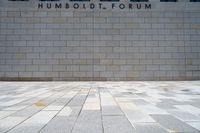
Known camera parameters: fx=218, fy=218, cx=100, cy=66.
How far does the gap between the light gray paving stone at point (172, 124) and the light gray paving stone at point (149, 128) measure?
0.75ft

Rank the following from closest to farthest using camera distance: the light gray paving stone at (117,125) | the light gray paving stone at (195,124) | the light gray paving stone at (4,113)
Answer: the light gray paving stone at (117,125) < the light gray paving stone at (195,124) < the light gray paving stone at (4,113)

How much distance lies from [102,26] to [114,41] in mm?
2291

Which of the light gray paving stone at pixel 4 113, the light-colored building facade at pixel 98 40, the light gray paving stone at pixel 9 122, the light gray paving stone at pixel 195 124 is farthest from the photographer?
the light-colored building facade at pixel 98 40

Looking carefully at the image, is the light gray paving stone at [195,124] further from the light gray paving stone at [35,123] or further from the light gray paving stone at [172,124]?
the light gray paving stone at [35,123]

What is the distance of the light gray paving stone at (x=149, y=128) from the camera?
567cm

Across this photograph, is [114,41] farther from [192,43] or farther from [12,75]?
[12,75]

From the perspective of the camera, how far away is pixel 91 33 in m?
26.0

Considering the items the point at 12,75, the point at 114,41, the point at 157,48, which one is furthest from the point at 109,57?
the point at 12,75

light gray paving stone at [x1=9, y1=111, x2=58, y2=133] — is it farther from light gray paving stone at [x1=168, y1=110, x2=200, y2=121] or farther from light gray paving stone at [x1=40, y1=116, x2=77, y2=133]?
light gray paving stone at [x1=168, y1=110, x2=200, y2=121]

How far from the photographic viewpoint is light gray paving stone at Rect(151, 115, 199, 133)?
5871 mm

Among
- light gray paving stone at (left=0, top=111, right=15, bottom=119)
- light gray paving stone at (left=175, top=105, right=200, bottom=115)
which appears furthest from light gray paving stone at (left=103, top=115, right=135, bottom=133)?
light gray paving stone at (left=0, top=111, right=15, bottom=119)

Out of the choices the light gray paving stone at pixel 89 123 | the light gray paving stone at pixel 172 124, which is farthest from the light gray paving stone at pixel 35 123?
the light gray paving stone at pixel 172 124

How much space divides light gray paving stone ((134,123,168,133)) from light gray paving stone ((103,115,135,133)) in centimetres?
18

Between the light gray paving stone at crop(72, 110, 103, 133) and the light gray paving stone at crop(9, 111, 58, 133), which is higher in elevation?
the light gray paving stone at crop(9, 111, 58, 133)
